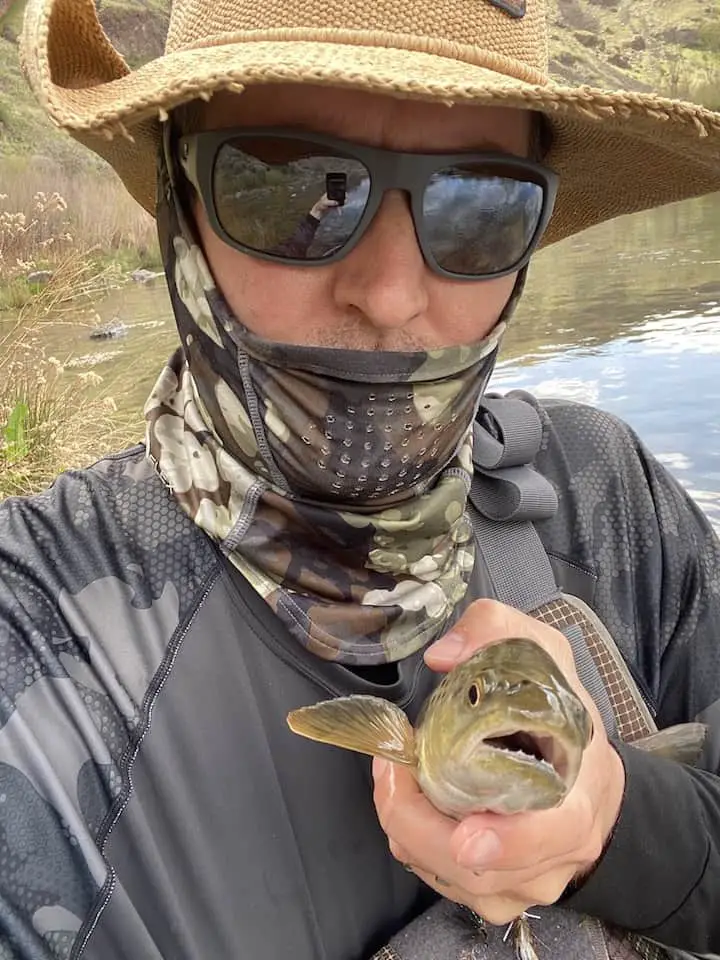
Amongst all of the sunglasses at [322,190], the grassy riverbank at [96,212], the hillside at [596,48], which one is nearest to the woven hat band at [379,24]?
the sunglasses at [322,190]

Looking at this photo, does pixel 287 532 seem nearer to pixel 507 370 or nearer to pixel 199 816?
pixel 199 816

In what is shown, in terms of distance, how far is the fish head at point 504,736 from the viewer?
121cm

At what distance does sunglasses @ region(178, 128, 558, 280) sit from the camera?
5.03ft

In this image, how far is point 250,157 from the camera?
5.07 ft

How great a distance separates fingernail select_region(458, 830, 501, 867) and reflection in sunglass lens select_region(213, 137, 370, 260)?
1.02 meters

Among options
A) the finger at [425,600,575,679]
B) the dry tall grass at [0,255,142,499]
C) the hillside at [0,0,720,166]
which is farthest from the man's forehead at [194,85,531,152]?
the dry tall grass at [0,255,142,499]

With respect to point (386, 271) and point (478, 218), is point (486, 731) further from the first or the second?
point (478, 218)

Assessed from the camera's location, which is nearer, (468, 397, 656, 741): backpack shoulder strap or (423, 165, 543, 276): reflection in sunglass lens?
(423, 165, 543, 276): reflection in sunglass lens

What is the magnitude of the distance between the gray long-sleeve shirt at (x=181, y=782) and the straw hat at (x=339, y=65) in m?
0.73

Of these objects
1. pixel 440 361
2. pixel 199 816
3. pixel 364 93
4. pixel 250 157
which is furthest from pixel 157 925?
pixel 364 93

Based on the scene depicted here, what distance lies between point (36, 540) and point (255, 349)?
0.54m

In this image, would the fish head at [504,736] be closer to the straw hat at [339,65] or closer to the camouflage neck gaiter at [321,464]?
the camouflage neck gaiter at [321,464]

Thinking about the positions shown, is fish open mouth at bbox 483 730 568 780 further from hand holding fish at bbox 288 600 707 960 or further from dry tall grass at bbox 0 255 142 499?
dry tall grass at bbox 0 255 142 499

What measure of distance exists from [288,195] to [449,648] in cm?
87
